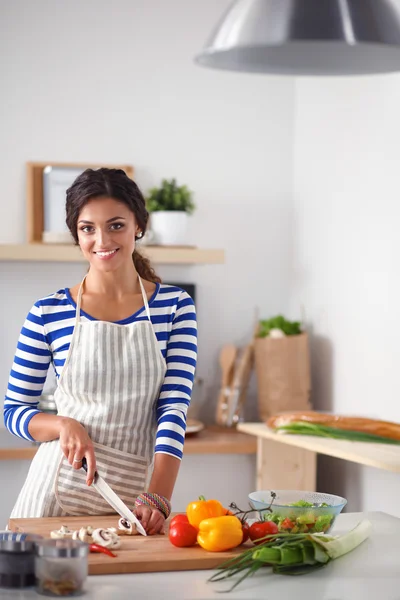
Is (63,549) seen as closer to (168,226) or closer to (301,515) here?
(301,515)

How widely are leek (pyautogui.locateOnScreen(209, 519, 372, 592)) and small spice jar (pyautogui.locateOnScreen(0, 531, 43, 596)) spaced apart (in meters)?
0.31

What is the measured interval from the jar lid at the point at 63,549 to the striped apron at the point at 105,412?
64cm

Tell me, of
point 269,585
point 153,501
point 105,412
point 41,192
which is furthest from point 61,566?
point 41,192

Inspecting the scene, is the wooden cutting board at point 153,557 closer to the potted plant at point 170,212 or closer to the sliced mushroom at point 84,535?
the sliced mushroom at point 84,535

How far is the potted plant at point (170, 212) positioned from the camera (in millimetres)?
3629

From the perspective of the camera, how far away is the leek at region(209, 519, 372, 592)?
4.99 feet

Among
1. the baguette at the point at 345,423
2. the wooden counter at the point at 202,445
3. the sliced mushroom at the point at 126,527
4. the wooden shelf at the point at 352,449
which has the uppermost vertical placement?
the sliced mushroom at the point at 126,527

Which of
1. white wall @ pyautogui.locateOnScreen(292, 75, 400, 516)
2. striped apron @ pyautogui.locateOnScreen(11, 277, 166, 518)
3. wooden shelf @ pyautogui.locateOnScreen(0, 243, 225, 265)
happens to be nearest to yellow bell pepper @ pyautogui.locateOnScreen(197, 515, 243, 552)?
striped apron @ pyautogui.locateOnScreen(11, 277, 166, 518)

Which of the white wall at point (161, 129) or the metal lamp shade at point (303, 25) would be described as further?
the white wall at point (161, 129)

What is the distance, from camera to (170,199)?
367cm

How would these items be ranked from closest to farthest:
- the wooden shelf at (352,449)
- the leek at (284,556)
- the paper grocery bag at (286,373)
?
the leek at (284,556), the wooden shelf at (352,449), the paper grocery bag at (286,373)

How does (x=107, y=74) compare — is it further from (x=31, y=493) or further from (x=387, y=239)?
(x=31, y=493)

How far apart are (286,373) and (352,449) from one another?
2.75 feet

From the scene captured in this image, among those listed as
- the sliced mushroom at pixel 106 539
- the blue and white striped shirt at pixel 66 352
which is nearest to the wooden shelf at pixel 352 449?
the blue and white striped shirt at pixel 66 352
